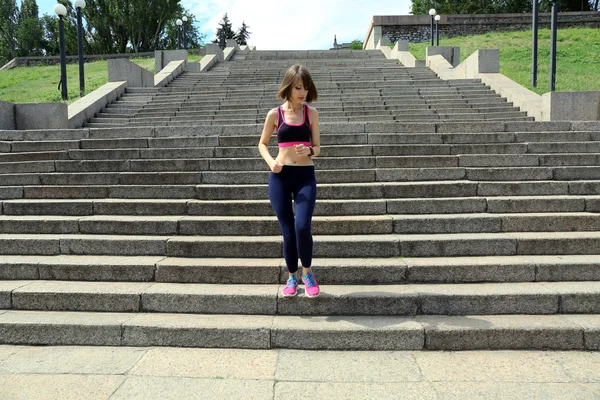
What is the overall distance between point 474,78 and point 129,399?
1144 cm

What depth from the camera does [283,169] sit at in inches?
125

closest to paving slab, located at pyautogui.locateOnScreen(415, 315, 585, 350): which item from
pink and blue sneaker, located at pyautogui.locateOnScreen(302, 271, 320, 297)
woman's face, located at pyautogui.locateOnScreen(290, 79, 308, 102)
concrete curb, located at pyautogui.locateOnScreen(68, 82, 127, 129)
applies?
pink and blue sneaker, located at pyautogui.locateOnScreen(302, 271, 320, 297)

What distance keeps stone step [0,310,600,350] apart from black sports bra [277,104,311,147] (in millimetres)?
1401

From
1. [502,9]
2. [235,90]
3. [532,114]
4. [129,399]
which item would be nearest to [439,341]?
[129,399]

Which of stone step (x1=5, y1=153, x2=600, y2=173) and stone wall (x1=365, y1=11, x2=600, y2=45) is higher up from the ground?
stone wall (x1=365, y1=11, x2=600, y2=45)

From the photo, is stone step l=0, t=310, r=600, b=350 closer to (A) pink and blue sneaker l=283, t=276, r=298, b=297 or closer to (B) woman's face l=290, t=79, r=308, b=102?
(A) pink and blue sneaker l=283, t=276, r=298, b=297

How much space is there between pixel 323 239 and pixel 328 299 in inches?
35.3

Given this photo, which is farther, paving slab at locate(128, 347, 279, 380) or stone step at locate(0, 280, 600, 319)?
stone step at locate(0, 280, 600, 319)

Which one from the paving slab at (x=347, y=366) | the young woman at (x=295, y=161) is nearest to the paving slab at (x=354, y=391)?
the paving slab at (x=347, y=366)

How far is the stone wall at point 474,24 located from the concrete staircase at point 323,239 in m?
25.1

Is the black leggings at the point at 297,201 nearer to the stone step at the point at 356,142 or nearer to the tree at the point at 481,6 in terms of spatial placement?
the stone step at the point at 356,142

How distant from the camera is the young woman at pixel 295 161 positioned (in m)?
3.13

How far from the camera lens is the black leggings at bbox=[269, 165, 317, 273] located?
313cm

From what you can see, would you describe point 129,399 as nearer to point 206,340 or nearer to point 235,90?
point 206,340
